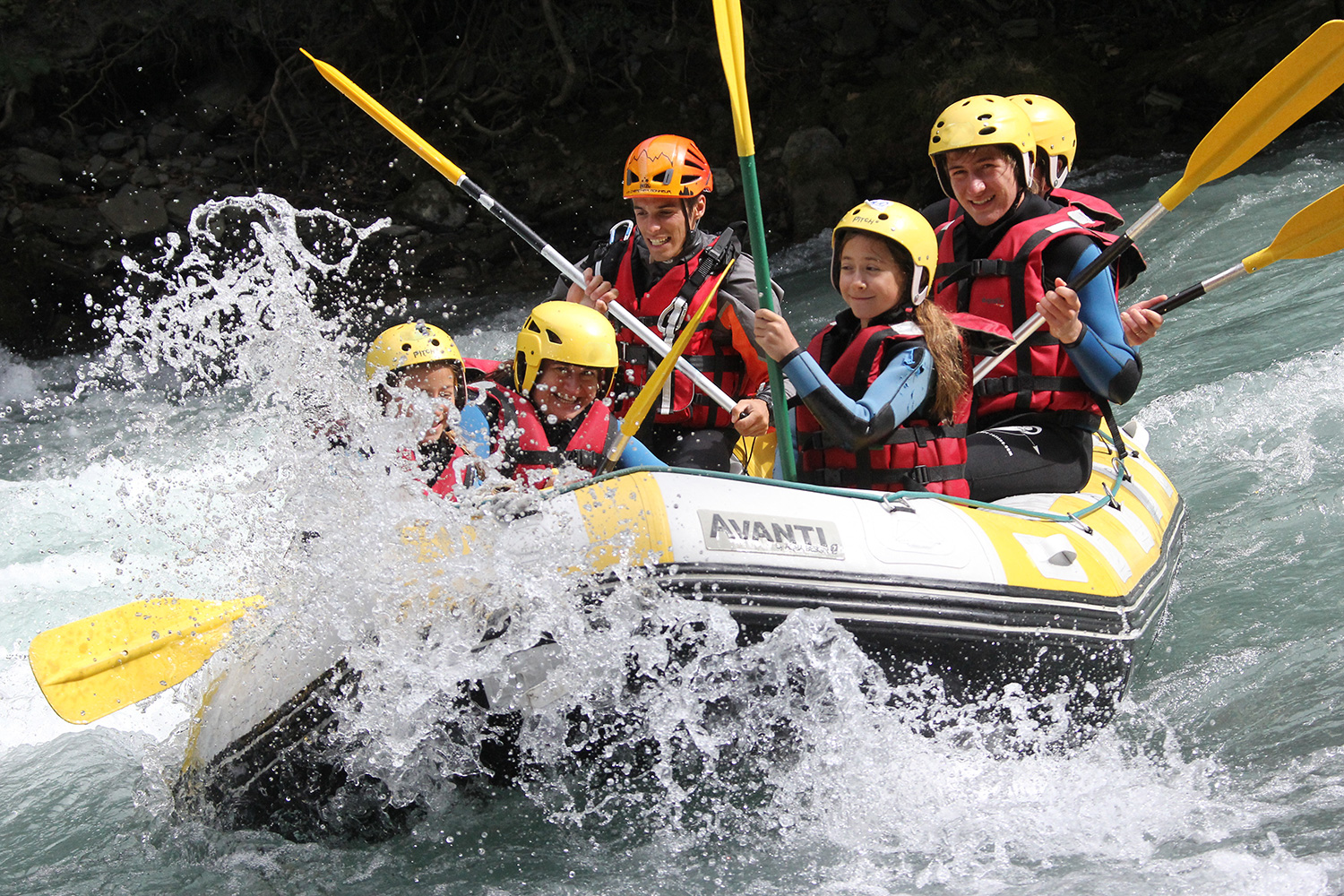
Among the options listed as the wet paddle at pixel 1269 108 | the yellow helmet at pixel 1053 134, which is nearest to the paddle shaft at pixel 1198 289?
the wet paddle at pixel 1269 108

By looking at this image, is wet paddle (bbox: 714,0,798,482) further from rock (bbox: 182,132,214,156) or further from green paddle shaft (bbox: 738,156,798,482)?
rock (bbox: 182,132,214,156)

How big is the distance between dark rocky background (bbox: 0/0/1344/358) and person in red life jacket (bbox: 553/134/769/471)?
6.13 meters

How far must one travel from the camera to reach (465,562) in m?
2.71

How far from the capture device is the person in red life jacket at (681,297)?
393 cm

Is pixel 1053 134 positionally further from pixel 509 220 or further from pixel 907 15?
pixel 907 15

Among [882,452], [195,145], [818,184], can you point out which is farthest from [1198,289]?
[195,145]

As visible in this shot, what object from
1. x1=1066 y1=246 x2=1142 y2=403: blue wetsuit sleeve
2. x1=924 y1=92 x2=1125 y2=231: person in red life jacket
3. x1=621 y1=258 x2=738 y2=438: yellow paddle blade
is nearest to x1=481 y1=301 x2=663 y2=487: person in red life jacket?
x1=621 y1=258 x2=738 y2=438: yellow paddle blade

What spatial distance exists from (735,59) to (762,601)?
1.46m

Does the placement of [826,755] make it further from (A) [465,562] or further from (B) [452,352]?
(B) [452,352]

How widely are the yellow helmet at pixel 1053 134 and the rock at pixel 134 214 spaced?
25.6ft

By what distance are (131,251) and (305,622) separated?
8.10m

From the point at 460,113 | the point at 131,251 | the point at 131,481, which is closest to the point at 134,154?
the point at 131,251

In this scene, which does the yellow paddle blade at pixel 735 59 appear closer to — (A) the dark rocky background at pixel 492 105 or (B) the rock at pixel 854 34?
(A) the dark rocky background at pixel 492 105

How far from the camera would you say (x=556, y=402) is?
3.35 m
